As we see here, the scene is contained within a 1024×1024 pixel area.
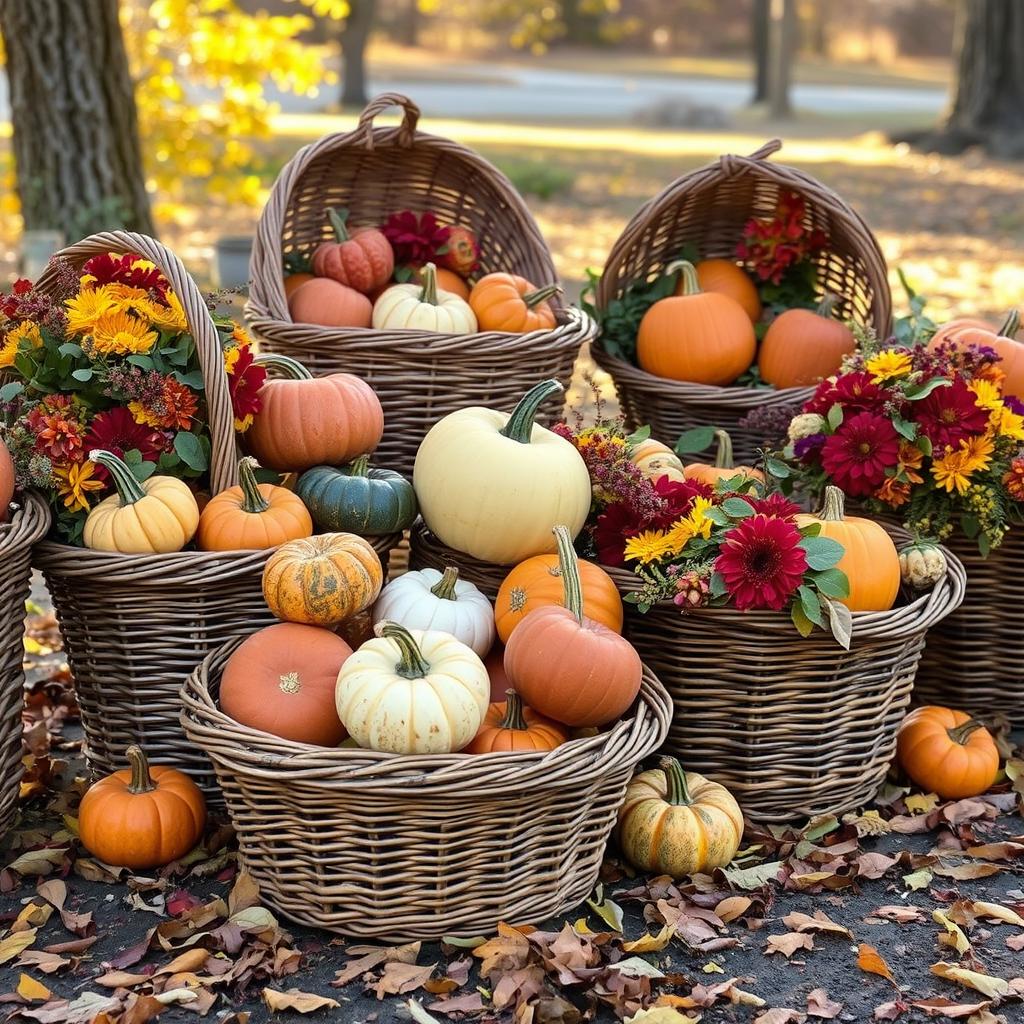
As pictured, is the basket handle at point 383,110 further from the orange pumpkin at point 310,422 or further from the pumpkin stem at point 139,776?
the pumpkin stem at point 139,776

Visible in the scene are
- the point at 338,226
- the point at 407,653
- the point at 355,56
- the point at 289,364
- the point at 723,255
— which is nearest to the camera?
the point at 407,653

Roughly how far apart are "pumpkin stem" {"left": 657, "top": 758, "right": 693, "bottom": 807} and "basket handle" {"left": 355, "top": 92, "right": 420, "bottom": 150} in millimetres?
1920

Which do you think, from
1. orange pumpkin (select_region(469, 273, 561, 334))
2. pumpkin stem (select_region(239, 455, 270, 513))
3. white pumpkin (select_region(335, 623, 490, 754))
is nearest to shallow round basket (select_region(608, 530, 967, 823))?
white pumpkin (select_region(335, 623, 490, 754))

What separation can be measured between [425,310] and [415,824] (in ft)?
5.41

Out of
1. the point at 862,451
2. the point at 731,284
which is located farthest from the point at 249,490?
the point at 731,284

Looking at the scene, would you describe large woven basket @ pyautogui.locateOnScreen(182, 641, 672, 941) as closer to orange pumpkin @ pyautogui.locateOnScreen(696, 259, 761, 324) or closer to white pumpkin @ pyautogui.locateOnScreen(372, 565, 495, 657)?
white pumpkin @ pyautogui.locateOnScreen(372, 565, 495, 657)

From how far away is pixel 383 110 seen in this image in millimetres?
3699

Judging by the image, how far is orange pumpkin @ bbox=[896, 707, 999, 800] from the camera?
10.4ft

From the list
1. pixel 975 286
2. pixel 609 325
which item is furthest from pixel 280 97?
pixel 609 325

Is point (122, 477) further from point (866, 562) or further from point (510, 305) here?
point (866, 562)

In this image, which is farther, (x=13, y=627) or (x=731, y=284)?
(x=731, y=284)

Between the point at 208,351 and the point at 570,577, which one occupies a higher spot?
the point at 208,351

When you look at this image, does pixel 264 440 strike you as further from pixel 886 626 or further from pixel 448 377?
pixel 886 626

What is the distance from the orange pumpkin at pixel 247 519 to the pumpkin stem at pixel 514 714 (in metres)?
0.62
